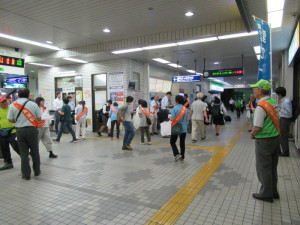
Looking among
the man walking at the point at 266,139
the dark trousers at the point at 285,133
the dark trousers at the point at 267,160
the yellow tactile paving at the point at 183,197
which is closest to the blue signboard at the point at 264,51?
the man walking at the point at 266,139

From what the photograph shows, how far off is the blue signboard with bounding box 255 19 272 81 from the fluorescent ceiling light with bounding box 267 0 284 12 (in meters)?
1.15

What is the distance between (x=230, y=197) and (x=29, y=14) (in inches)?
252

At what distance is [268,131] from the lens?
3.18m

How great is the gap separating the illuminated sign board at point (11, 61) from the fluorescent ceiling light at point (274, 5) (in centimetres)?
874

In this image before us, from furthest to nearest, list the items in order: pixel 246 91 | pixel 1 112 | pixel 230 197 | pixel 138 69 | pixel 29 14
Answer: pixel 246 91, pixel 138 69, pixel 29 14, pixel 1 112, pixel 230 197

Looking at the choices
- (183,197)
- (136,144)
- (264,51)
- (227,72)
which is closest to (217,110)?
(227,72)

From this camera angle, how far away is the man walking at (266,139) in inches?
124

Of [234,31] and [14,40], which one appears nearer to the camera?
[234,31]

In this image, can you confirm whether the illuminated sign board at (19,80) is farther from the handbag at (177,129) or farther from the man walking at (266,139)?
the man walking at (266,139)

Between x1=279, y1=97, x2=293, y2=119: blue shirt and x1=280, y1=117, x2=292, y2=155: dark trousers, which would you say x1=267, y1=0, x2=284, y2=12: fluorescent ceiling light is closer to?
x1=279, y1=97, x2=293, y2=119: blue shirt

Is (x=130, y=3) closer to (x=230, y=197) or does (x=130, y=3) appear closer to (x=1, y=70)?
(x=230, y=197)

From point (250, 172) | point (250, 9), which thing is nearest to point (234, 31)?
point (250, 9)

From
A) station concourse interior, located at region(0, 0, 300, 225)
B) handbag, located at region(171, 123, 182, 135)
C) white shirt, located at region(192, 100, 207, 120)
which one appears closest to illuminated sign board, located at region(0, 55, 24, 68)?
station concourse interior, located at region(0, 0, 300, 225)

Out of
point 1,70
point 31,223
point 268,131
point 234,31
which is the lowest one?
point 31,223
